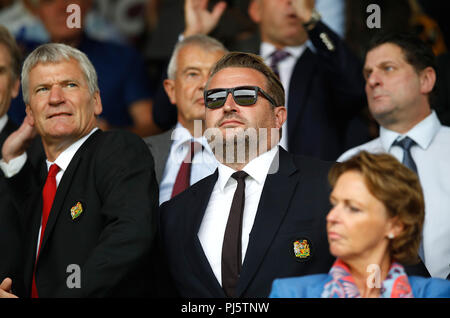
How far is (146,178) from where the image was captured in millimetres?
3863

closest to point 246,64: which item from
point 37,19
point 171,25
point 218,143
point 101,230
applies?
point 218,143

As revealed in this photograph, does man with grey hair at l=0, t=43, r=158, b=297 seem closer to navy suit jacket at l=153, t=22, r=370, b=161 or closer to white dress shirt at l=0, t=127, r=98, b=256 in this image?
white dress shirt at l=0, t=127, r=98, b=256

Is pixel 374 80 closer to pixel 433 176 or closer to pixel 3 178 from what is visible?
pixel 433 176

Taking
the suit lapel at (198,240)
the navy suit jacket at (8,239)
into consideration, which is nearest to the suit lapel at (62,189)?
the navy suit jacket at (8,239)

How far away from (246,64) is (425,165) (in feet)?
4.07

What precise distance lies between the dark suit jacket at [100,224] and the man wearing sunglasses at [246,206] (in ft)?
0.69

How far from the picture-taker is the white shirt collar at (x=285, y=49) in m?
5.39

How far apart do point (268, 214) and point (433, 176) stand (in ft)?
4.22

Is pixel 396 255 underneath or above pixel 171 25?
underneath

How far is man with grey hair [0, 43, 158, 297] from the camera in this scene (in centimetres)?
360

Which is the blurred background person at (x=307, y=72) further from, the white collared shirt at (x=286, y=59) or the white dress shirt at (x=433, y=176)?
the white dress shirt at (x=433, y=176)

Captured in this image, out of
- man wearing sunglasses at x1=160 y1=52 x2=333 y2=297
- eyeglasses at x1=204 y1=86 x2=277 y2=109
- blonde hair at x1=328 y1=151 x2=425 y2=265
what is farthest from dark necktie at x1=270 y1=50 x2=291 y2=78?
blonde hair at x1=328 y1=151 x2=425 y2=265

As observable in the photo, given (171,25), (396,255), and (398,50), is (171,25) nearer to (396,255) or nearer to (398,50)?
(398,50)

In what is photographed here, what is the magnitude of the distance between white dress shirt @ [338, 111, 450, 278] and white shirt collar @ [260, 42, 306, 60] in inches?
34.5
